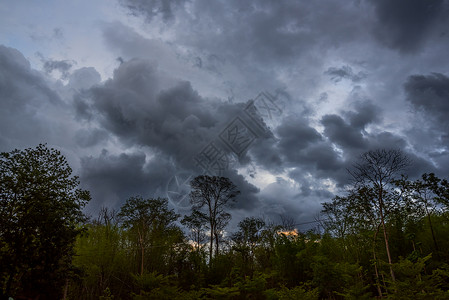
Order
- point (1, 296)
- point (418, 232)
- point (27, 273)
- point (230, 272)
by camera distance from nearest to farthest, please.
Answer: point (1, 296) → point (27, 273) → point (230, 272) → point (418, 232)

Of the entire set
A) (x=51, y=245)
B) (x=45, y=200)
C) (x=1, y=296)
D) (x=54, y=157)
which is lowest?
(x=1, y=296)

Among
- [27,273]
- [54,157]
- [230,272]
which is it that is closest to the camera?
[27,273]

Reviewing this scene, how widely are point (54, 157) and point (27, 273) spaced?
488cm

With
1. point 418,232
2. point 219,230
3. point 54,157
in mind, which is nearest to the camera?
point 54,157

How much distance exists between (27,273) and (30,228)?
187 cm

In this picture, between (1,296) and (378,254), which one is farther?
(378,254)

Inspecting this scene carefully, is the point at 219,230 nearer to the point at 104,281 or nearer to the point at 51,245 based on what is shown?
the point at 104,281

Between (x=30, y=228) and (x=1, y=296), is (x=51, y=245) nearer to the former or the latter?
(x=30, y=228)

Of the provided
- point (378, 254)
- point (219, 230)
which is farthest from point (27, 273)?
point (378, 254)

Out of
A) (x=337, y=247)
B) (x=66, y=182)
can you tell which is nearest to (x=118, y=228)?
(x=66, y=182)

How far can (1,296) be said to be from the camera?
432 inches

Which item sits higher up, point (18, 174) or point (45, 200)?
point (18, 174)

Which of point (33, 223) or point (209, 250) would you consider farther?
point (209, 250)

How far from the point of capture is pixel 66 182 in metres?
13.2
